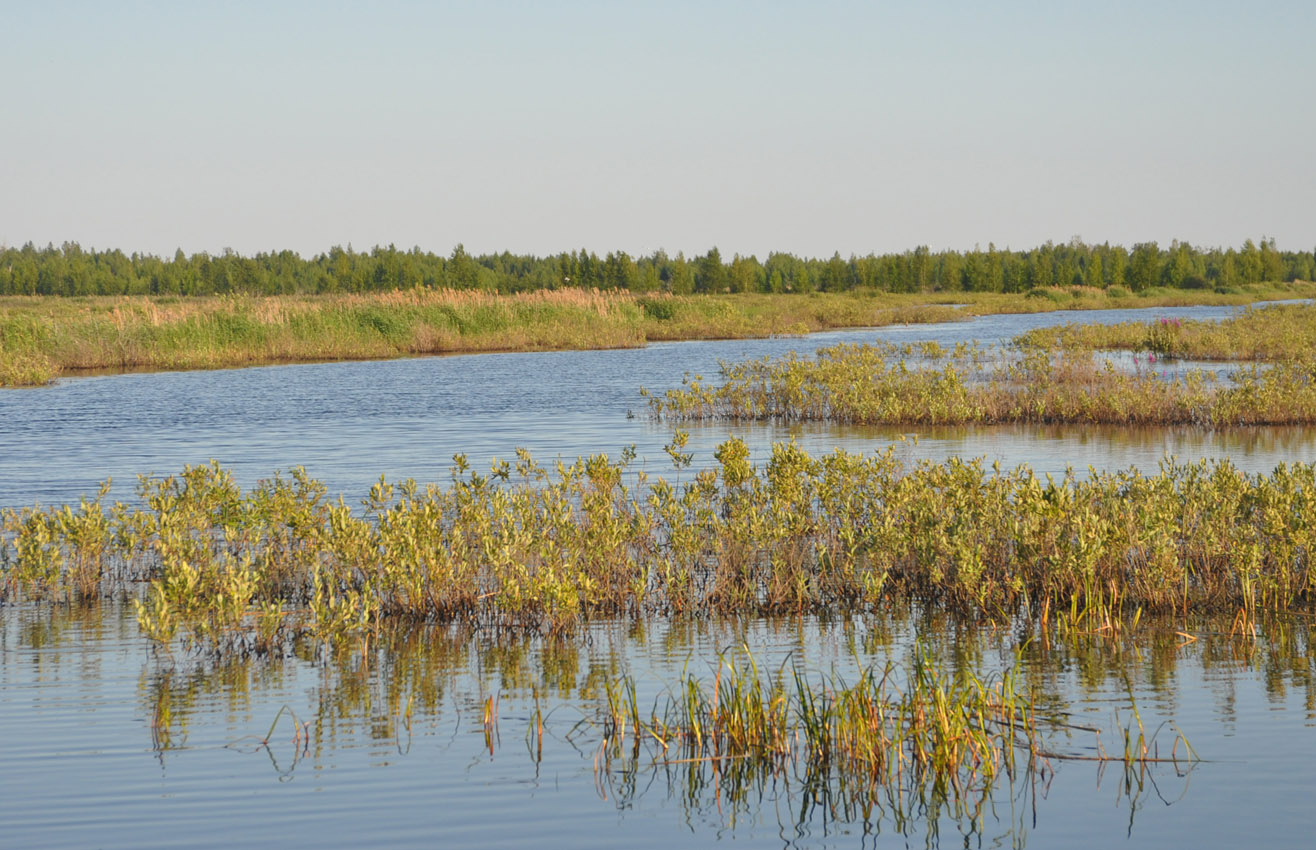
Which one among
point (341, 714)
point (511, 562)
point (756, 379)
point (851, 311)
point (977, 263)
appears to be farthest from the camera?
point (977, 263)

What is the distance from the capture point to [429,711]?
6629 millimetres

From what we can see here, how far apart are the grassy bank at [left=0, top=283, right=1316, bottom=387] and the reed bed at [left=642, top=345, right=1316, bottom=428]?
1889 centimetres

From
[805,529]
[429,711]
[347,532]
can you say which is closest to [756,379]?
[805,529]

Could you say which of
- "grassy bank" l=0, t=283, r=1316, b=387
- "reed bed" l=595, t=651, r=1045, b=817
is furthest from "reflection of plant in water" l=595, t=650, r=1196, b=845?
"grassy bank" l=0, t=283, r=1316, b=387

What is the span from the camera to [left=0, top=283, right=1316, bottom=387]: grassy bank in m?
36.0

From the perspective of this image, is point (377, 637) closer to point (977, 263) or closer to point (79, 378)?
point (79, 378)

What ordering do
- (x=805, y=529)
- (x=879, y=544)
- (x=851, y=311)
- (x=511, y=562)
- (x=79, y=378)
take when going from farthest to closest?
(x=851, y=311), (x=79, y=378), (x=805, y=529), (x=879, y=544), (x=511, y=562)

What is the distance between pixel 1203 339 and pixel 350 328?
86.2ft

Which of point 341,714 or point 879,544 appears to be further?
point 879,544

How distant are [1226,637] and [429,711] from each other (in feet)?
16.2

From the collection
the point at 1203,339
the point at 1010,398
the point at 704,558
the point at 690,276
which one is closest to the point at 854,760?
the point at 704,558

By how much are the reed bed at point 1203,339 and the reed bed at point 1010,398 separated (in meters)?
6.18

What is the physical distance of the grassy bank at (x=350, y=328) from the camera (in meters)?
36.0

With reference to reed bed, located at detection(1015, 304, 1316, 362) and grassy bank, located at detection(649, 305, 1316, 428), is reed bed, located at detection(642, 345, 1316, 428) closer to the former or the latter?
grassy bank, located at detection(649, 305, 1316, 428)
